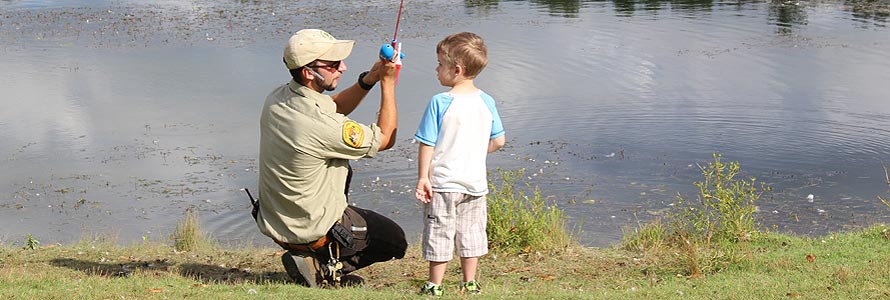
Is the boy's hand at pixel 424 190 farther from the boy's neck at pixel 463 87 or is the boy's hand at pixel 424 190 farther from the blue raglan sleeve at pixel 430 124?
the boy's neck at pixel 463 87

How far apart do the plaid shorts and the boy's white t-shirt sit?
0.07m

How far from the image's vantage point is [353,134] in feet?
19.8

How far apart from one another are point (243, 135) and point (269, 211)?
24.1ft

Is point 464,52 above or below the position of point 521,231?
above

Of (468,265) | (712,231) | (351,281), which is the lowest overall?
(712,231)

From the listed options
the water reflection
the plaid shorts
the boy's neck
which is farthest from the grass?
the water reflection

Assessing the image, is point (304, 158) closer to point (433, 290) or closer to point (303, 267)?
point (303, 267)

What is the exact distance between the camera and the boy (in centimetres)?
581

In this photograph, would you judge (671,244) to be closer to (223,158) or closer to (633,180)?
(633,180)

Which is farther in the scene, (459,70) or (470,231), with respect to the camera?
(470,231)

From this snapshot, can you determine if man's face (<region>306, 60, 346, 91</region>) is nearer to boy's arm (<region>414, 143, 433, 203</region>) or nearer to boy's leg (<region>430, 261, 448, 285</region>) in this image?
boy's arm (<region>414, 143, 433, 203</region>)

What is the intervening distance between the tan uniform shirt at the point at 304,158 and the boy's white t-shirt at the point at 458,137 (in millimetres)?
434

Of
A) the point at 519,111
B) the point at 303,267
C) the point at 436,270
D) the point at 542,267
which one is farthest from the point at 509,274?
the point at 519,111

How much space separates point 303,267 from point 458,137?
121 centimetres
